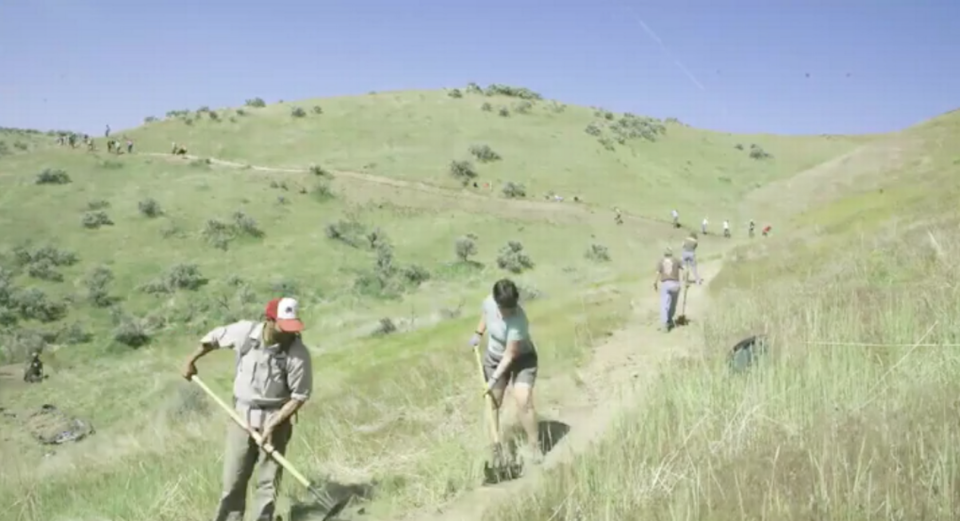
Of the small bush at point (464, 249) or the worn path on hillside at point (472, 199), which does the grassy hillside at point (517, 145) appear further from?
the small bush at point (464, 249)

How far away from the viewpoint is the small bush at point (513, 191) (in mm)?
60013

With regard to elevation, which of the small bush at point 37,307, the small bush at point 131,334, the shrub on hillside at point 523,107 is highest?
the shrub on hillside at point 523,107

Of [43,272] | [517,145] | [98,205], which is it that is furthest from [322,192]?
[517,145]

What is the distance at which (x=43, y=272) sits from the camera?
36094 millimetres

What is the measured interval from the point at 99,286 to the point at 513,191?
111 feet

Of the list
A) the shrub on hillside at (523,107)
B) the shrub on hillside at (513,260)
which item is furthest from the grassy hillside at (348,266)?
the shrub on hillside at (523,107)

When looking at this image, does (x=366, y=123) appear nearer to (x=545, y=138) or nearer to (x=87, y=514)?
(x=545, y=138)

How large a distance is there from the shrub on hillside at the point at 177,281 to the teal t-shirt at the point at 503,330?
3096 centimetres

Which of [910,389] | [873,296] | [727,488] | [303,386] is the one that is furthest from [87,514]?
[873,296]

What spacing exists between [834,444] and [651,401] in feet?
7.60

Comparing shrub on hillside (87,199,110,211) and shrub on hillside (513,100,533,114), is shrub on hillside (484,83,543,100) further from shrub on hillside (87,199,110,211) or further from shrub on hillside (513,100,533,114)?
shrub on hillside (87,199,110,211)

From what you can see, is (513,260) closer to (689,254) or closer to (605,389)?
(689,254)

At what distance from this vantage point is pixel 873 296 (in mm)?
8953

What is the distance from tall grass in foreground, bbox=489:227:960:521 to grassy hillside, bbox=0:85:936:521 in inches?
5.5
